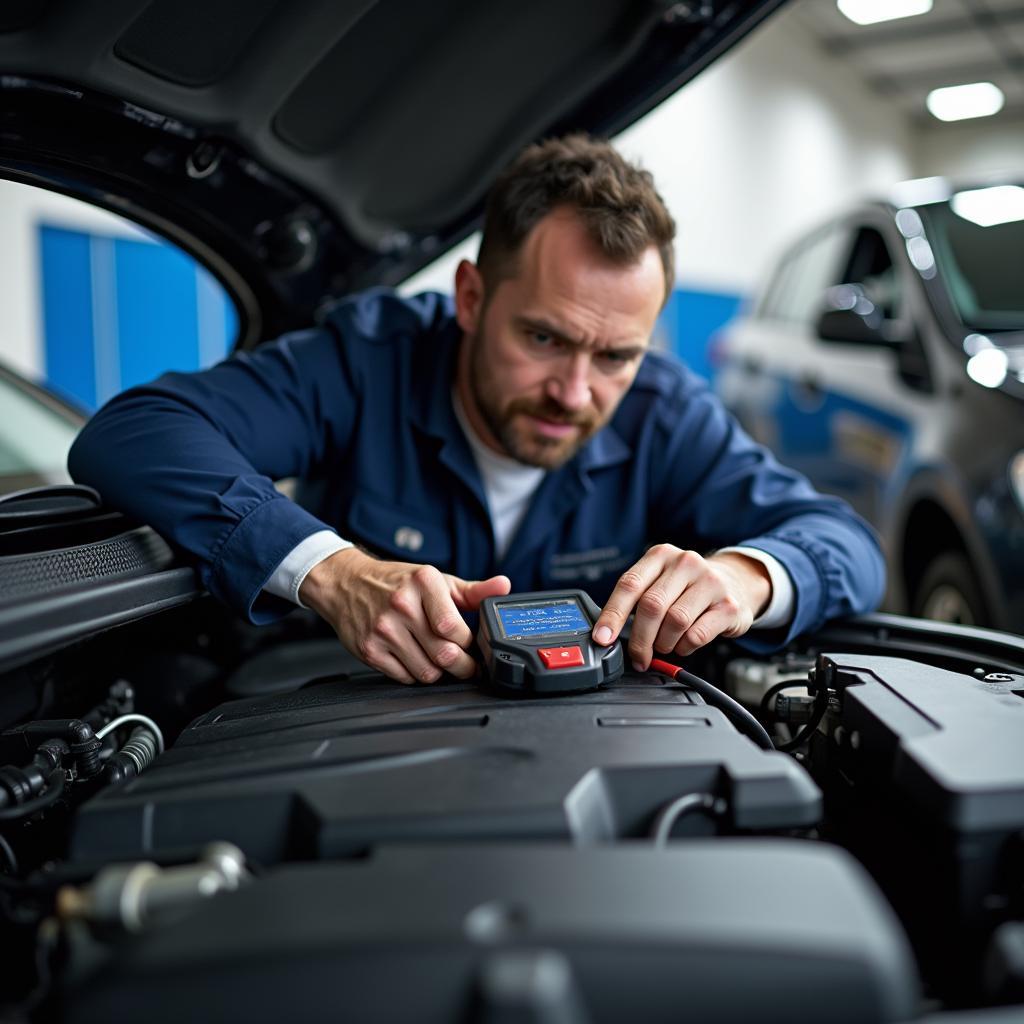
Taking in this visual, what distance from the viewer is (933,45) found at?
9055mm

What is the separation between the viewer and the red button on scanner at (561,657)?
0.92m

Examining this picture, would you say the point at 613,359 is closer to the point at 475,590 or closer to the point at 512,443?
the point at 512,443

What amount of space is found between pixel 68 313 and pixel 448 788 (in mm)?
5023

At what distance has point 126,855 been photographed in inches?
26.9

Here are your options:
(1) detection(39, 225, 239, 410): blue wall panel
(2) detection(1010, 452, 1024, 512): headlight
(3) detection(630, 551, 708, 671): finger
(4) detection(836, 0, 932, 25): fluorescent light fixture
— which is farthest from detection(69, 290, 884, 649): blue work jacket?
(4) detection(836, 0, 932, 25): fluorescent light fixture

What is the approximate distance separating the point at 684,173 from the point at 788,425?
4.99 metres

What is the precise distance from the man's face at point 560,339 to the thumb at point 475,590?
1.40 feet

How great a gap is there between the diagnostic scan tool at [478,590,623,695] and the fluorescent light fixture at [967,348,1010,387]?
1562 mm

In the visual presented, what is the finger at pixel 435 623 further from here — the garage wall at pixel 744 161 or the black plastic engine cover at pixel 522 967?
the garage wall at pixel 744 161

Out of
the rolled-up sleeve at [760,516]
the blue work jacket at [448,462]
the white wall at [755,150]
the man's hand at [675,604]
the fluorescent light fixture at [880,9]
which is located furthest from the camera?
the fluorescent light fixture at [880,9]

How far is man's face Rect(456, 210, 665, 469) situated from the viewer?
1.38 m

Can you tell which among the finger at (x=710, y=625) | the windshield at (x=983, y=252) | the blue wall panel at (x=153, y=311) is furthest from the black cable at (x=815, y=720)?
the blue wall panel at (x=153, y=311)

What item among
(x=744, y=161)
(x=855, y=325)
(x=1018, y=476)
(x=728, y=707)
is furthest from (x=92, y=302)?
(x=744, y=161)

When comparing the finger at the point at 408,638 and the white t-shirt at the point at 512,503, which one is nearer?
the finger at the point at 408,638
